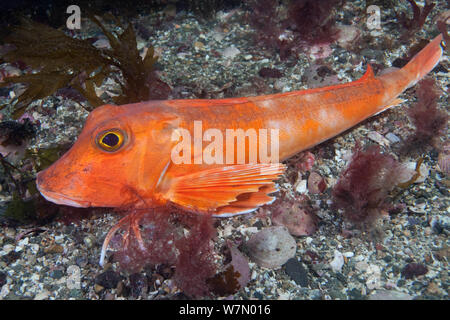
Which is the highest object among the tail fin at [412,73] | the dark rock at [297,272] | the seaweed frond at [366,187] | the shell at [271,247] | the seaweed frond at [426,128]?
the tail fin at [412,73]

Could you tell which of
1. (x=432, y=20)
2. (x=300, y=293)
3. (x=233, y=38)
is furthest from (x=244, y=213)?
(x=432, y=20)

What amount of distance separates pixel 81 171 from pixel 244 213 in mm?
1857

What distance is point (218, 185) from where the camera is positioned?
10.4 ft

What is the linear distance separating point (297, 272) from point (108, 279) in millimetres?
2031

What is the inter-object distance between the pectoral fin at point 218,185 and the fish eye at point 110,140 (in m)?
0.70

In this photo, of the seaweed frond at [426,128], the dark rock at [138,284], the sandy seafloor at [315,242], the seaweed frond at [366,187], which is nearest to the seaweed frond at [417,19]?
the sandy seafloor at [315,242]

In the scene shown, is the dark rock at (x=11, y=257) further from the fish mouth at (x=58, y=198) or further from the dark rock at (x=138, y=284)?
the dark rock at (x=138, y=284)

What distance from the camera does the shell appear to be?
127 inches

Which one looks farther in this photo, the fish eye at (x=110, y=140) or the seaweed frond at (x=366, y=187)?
the seaweed frond at (x=366, y=187)

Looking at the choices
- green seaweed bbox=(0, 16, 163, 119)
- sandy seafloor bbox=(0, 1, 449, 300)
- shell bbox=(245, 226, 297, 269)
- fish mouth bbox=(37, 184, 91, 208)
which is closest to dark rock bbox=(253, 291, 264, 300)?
sandy seafloor bbox=(0, 1, 449, 300)

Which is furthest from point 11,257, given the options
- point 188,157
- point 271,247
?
point 271,247

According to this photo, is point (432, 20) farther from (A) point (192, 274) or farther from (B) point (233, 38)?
(A) point (192, 274)

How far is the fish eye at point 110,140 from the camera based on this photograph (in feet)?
9.55

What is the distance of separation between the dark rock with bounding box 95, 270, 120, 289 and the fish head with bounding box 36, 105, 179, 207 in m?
0.75
